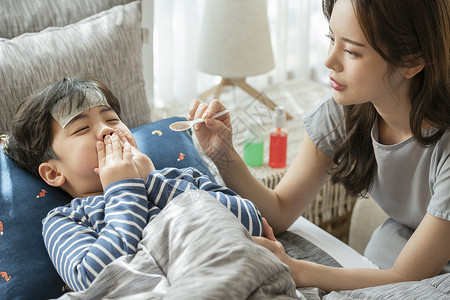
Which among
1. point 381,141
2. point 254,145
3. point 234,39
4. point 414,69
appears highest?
point 414,69

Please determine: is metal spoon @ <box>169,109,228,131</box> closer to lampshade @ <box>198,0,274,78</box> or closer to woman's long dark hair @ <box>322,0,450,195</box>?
woman's long dark hair @ <box>322,0,450,195</box>

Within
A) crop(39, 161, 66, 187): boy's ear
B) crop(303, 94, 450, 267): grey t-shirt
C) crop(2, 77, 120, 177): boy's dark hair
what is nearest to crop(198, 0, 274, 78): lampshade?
crop(303, 94, 450, 267): grey t-shirt

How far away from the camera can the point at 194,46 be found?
2.51 meters

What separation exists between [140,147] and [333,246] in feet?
1.93

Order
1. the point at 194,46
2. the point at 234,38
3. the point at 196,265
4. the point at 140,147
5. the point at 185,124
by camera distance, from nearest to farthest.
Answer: the point at 196,265
the point at 185,124
the point at 140,147
the point at 234,38
the point at 194,46

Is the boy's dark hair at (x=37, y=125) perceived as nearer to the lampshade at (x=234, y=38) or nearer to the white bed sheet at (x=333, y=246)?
the white bed sheet at (x=333, y=246)

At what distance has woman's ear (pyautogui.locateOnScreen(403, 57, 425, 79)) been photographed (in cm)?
125

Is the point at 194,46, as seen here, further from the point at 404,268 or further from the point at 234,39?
the point at 404,268

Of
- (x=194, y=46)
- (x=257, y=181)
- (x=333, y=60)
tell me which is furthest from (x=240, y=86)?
(x=333, y=60)

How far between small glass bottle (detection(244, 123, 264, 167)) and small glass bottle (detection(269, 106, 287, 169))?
0.04 metres

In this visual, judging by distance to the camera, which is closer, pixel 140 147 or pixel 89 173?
pixel 89 173

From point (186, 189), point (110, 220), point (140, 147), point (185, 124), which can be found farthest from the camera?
point (140, 147)

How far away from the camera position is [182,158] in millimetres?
1502

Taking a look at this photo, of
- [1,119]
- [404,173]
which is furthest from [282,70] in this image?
[1,119]
